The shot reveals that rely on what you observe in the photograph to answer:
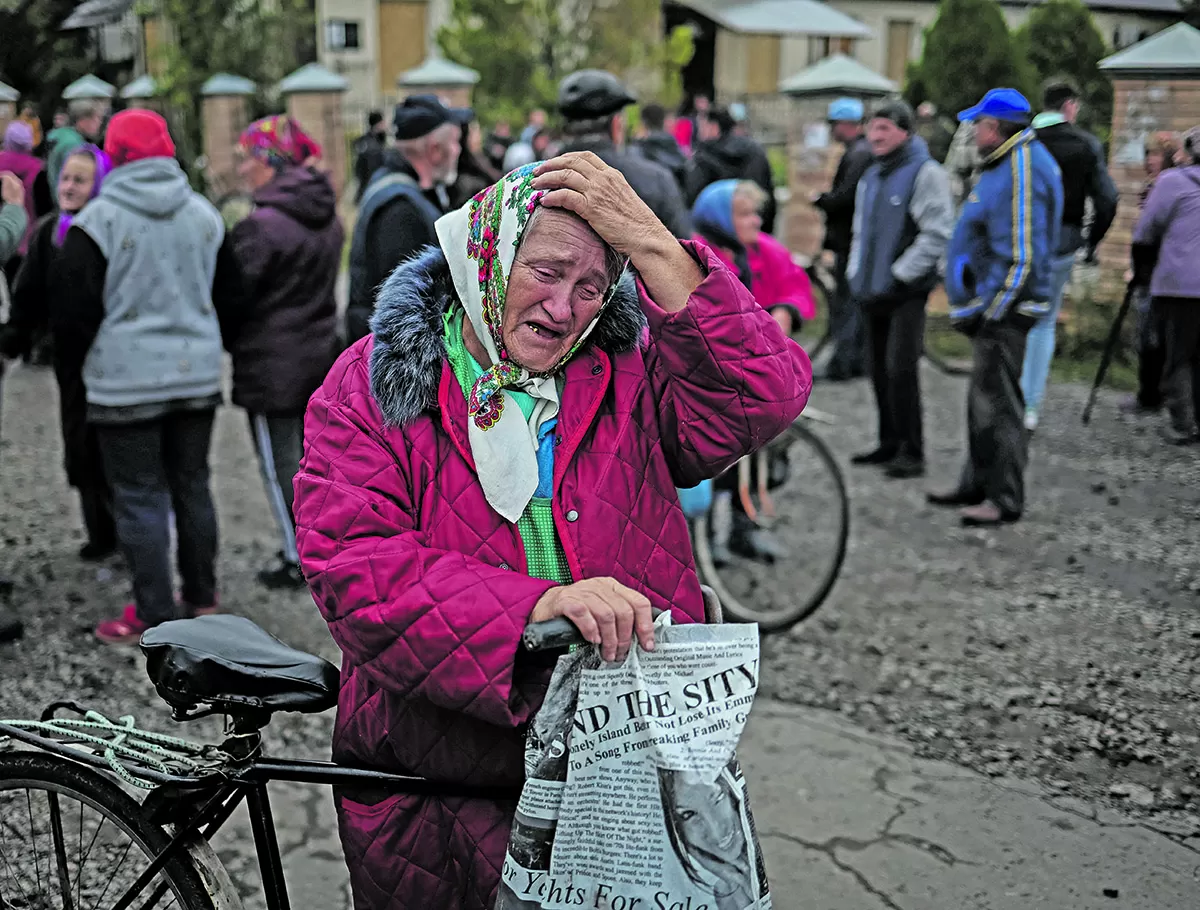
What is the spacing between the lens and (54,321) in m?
4.86

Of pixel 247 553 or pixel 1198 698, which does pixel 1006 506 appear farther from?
pixel 247 553

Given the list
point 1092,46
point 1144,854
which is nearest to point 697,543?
point 1144,854

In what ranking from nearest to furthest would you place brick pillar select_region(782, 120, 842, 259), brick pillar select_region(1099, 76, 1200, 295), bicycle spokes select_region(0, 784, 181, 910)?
bicycle spokes select_region(0, 784, 181, 910)
brick pillar select_region(1099, 76, 1200, 295)
brick pillar select_region(782, 120, 842, 259)

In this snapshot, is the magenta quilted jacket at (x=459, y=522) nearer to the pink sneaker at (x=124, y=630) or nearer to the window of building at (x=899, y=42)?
the pink sneaker at (x=124, y=630)

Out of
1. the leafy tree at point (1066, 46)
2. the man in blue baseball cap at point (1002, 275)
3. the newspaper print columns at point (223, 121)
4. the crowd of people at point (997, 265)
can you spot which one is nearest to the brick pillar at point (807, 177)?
the crowd of people at point (997, 265)

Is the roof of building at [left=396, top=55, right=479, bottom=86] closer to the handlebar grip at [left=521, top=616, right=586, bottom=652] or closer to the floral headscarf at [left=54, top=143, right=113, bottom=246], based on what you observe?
the floral headscarf at [left=54, top=143, right=113, bottom=246]

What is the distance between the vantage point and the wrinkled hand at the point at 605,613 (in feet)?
6.00

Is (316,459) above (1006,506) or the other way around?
above

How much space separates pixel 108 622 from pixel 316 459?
11.9 feet

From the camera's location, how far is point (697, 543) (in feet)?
18.0

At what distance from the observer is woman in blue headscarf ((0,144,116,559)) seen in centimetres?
516

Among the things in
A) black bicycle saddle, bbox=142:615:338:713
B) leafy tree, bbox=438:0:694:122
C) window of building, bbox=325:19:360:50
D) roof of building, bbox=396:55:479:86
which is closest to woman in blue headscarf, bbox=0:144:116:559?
black bicycle saddle, bbox=142:615:338:713

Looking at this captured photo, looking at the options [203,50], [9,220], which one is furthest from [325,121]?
[9,220]

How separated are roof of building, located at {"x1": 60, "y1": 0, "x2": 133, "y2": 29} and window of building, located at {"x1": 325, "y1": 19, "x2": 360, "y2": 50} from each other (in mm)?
10212
